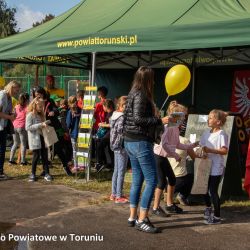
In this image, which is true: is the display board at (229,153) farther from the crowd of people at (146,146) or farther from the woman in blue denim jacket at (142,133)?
the woman in blue denim jacket at (142,133)

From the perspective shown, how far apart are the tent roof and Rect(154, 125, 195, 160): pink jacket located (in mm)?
1413

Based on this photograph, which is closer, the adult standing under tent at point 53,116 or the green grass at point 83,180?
the green grass at point 83,180

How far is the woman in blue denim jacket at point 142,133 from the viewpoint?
5.18 meters

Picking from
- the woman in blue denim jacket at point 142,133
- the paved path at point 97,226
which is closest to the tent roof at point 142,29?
the woman in blue denim jacket at point 142,133

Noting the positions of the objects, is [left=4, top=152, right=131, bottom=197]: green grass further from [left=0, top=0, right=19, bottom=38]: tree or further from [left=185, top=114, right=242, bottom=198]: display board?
[left=0, top=0, right=19, bottom=38]: tree

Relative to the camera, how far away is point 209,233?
5.41 meters

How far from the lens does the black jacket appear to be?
5.16 m

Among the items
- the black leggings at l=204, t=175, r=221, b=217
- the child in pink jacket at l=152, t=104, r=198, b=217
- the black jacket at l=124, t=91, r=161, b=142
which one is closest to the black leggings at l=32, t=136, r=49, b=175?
the child in pink jacket at l=152, t=104, r=198, b=217

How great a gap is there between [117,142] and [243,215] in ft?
6.47

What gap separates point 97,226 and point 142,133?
1.27m

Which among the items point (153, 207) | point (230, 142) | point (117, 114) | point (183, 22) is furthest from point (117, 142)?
point (183, 22)

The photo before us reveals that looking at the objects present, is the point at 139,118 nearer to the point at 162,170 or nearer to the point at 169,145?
the point at 169,145

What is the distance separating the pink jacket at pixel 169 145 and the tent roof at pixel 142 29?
1413mm

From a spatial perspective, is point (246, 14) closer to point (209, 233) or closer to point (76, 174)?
point (209, 233)
